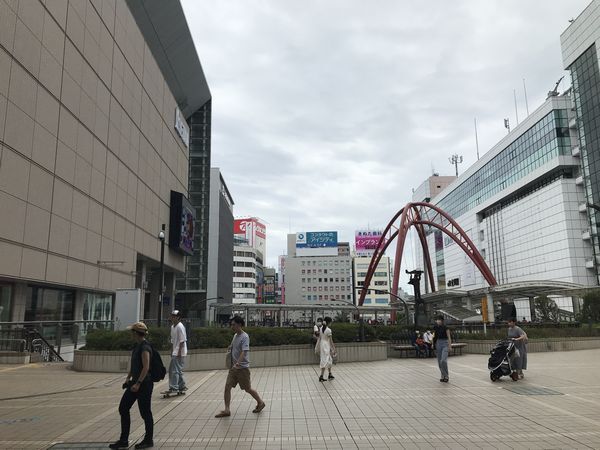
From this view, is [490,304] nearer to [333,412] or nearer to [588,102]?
[333,412]

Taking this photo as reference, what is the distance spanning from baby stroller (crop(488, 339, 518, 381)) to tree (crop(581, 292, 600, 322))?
27.1 m

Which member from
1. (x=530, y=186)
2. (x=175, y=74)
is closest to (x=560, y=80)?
(x=530, y=186)

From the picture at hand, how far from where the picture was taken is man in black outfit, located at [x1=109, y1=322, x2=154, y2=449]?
243 inches

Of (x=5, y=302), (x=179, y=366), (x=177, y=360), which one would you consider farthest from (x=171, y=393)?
(x=5, y=302)

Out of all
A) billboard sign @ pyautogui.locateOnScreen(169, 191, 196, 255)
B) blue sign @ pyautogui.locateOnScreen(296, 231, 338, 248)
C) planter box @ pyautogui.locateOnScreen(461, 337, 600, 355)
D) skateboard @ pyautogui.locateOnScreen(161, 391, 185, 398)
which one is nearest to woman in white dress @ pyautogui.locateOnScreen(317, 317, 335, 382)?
skateboard @ pyautogui.locateOnScreen(161, 391, 185, 398)

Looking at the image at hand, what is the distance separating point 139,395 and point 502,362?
9.16 m

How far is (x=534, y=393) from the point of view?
395 inches

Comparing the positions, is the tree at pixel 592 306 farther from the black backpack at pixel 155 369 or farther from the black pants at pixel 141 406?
the black pants at pixel 141 406

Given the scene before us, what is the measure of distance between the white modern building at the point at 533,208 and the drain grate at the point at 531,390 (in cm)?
3343

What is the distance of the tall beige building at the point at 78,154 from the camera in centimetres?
2027

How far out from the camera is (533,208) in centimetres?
6581

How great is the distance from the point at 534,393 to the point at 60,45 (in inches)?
1018

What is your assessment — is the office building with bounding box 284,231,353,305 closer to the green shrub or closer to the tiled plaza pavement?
the green shrub

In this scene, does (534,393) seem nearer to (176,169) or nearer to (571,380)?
(571,380)
